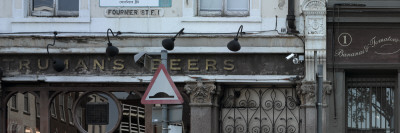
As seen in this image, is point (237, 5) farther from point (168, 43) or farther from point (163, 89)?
point (163, 89)

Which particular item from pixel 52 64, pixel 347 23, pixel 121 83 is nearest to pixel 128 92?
pixel 121 83

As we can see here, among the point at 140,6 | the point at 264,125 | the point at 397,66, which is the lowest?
the point at 264,125

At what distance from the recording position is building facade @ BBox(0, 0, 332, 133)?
19.0 meters

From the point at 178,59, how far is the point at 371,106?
406 centimetres

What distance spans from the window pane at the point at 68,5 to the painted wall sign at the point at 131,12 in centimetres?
73

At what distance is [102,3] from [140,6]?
795 millimetres

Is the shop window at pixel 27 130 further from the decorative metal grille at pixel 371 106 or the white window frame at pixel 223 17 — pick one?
the decorative metal grille at pixel 371 106

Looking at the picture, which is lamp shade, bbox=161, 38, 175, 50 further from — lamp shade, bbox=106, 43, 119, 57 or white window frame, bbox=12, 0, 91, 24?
white window frame, bbox=12, 0, 91, 24

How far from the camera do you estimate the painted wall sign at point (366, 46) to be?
18.9 meters

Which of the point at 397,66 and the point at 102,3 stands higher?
the point at 102,3

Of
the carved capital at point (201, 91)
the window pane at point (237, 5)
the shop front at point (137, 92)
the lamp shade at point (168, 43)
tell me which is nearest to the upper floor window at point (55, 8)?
the shop front at point (137, 92)

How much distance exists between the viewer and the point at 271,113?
19.4m

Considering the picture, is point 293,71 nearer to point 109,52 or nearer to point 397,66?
point 397,66

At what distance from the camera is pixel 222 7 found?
1948cm
